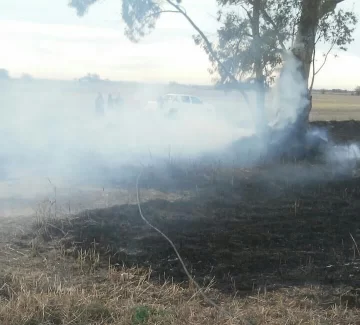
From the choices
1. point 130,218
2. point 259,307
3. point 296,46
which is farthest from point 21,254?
point 296,46

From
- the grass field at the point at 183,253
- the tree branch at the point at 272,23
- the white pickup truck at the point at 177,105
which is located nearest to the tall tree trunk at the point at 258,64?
the tree branch at the point at 272,23

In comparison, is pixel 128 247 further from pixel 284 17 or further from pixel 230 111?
pixel 230 111

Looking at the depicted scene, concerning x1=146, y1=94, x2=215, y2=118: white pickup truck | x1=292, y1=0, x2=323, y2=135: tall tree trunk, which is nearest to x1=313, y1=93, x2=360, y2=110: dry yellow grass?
x1=146, y1=94, x2=215, y2=118: white pickup truck

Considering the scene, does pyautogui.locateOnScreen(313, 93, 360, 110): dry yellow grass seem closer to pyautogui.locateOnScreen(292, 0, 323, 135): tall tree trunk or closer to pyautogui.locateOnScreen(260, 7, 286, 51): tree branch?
pyautogui.locateOnScreen(260, 7, 286, 51): tree branch

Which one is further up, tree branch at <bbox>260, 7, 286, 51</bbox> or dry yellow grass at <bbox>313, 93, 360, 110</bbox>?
tree branch at <bbox>260, 7, 286, 51</bbox>

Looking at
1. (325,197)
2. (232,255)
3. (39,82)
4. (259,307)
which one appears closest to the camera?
(259,307)

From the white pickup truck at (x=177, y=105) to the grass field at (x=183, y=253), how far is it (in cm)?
1118

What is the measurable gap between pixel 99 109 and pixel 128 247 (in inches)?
572

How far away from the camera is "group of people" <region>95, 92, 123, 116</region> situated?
20486 millimetres

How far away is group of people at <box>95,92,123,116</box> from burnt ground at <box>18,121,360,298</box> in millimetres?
10599

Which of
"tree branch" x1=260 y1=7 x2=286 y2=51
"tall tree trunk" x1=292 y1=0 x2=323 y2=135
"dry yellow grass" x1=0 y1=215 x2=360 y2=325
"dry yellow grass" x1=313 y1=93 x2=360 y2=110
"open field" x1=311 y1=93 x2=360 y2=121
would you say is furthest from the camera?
"dry yellow grass" x1=313 y1=93 x2=360 y2=110

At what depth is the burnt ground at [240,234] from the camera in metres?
5.78

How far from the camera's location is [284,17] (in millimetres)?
16000

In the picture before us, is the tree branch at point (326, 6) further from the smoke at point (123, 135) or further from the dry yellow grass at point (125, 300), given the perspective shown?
the dry yellow grass at point (125, 300)
